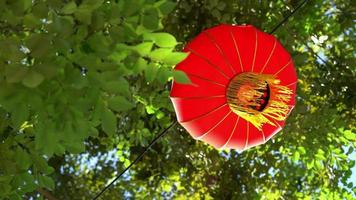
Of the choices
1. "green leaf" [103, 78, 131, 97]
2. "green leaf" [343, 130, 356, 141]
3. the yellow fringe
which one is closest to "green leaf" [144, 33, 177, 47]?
"green leaf" [103, 78, 131, 97]

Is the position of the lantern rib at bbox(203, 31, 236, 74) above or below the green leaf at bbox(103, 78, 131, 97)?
below

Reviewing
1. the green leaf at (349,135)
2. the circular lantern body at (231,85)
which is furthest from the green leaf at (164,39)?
the green leaf at (349,135)

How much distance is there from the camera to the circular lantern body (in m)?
2.68

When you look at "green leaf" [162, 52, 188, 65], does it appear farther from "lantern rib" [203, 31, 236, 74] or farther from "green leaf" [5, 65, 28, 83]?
"lantern rib" [203, 31, 236, 74]

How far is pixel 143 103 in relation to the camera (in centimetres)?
399

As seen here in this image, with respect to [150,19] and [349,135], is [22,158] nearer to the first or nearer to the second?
[150,19]

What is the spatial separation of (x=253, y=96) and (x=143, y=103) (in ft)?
4.74

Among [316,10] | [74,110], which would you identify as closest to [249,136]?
[74,110]

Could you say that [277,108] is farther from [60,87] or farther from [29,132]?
[60,87]

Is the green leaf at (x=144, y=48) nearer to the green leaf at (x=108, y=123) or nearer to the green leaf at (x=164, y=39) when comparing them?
the green leaf at (x=164, y=39)

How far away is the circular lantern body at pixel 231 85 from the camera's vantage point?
8.79ft

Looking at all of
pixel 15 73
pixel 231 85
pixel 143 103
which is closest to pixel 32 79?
pixel 15 73

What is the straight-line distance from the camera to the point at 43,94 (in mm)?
1616

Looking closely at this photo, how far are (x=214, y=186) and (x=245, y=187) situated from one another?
41 centimetres
